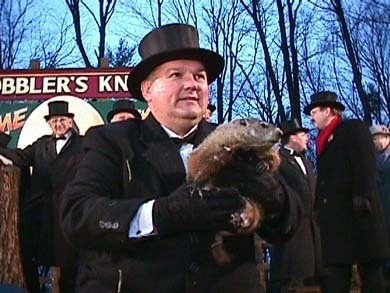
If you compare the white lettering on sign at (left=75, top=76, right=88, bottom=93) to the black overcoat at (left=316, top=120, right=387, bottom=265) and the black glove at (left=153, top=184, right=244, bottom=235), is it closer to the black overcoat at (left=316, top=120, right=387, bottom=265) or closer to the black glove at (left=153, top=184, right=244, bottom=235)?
the black overcoat at (left=316, top=120, right=387, bottom=265)

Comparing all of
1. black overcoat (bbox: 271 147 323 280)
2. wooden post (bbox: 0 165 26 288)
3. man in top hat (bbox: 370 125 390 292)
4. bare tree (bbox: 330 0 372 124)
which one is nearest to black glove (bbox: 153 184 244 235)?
wooden post (bbox: 0 165 26 288)

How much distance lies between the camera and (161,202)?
2295mm

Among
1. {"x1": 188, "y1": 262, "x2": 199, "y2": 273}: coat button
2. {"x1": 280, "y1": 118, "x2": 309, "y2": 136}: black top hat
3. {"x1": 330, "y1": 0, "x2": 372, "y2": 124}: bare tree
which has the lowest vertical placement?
{"x1": 188, "y1": 262, "x2": 199, "y2": 273}: coat button

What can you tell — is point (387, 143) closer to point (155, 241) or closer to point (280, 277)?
point (280, 277)

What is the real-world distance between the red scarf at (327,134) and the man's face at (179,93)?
12.1 ft

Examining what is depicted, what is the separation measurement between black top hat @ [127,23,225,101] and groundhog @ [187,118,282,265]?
344 mm

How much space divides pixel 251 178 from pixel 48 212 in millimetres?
4035

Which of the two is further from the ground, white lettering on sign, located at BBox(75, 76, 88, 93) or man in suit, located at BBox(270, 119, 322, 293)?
white lettering on sign, located at BBox(75, 76, 88, 93)

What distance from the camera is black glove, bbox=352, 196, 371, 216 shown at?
5.78m

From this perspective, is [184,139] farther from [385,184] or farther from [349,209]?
[385,184]

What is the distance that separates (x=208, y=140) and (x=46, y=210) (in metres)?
3.98

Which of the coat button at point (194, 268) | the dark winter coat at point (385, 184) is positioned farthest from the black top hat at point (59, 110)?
the coat button at point (194, 268)

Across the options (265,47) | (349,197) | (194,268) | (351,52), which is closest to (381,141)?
(349,197)

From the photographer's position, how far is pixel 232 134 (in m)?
2.36
